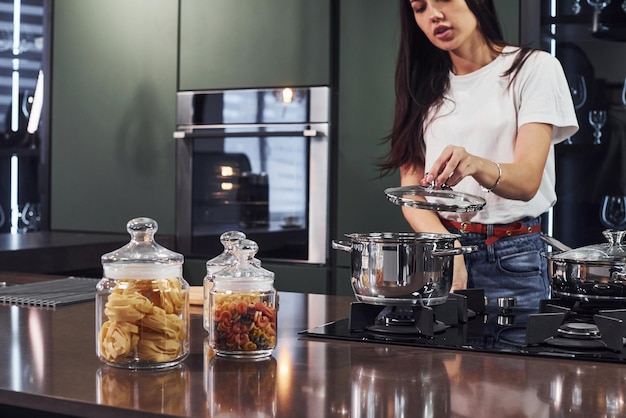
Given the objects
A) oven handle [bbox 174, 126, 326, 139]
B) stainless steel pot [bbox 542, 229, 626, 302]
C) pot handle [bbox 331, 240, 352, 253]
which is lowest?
stainless steel pot [bbox 542, 229, 626, 302]

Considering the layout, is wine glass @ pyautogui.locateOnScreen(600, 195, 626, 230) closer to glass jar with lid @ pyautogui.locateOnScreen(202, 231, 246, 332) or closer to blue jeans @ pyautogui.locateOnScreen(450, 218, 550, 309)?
blue jeans @ pyautogui.locateOnScreen(450, 218, 550, 309)

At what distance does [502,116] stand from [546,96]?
0.16 metres

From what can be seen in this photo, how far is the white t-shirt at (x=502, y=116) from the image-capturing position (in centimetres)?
271

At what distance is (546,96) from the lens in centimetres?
278

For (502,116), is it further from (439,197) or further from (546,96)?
(439,197)

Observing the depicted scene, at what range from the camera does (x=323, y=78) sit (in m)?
3.27

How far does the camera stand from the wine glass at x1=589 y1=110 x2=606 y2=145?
2938 millimetres

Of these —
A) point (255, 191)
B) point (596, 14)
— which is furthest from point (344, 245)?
point (255, 191)

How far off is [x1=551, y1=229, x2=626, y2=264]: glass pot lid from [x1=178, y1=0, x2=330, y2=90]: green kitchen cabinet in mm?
2007

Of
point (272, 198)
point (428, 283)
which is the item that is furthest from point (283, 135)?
point (428, 283)

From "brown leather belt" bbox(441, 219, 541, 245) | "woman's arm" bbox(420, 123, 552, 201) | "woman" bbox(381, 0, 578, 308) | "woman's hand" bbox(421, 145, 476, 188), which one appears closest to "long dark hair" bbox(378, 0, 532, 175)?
"woman" bbox(381, 0, 578, 308)

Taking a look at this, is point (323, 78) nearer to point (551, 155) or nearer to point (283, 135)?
point (283, 135)

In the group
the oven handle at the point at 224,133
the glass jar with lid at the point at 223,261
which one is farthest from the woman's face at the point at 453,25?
the glass jar with lid at the point at 223,261

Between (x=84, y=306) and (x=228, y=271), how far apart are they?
2.06 feet
